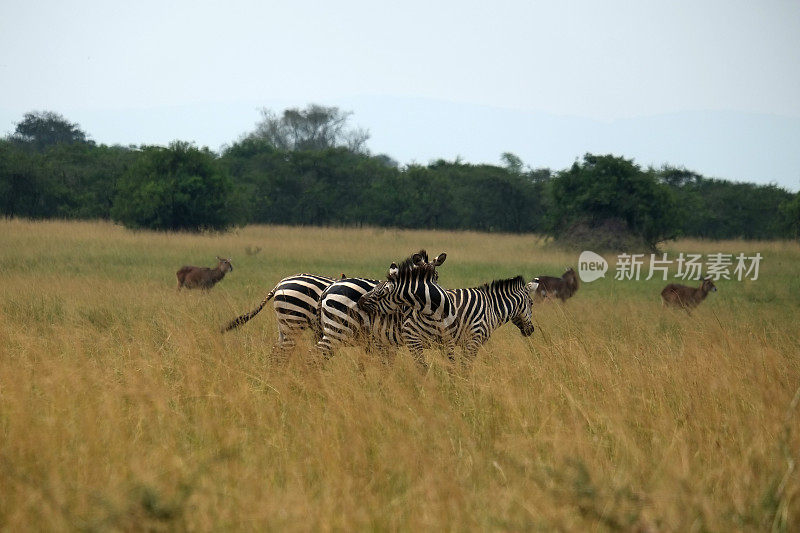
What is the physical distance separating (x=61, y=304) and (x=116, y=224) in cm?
1903

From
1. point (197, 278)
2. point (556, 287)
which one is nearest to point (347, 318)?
point (556, 287)

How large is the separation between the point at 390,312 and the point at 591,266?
49.4 feet

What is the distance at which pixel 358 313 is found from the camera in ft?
19.8

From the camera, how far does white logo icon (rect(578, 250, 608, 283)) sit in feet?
56.3

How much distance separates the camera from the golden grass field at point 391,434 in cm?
301

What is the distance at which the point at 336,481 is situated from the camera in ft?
11.3

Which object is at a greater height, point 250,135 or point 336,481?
point 250,135

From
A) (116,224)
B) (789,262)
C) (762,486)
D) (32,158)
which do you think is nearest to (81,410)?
(762,486)

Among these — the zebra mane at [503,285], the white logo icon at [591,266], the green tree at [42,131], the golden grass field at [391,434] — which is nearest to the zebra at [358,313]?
the golden grass field at [391,434]

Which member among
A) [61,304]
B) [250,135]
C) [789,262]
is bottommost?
[61,304]

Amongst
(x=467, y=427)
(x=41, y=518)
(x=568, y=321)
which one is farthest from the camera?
(x=568, y=321)

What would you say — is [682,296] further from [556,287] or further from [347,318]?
[347,318]

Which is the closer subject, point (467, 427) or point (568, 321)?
point (467, 427)

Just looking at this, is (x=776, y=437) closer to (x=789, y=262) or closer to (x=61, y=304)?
(x=61, y=304)
